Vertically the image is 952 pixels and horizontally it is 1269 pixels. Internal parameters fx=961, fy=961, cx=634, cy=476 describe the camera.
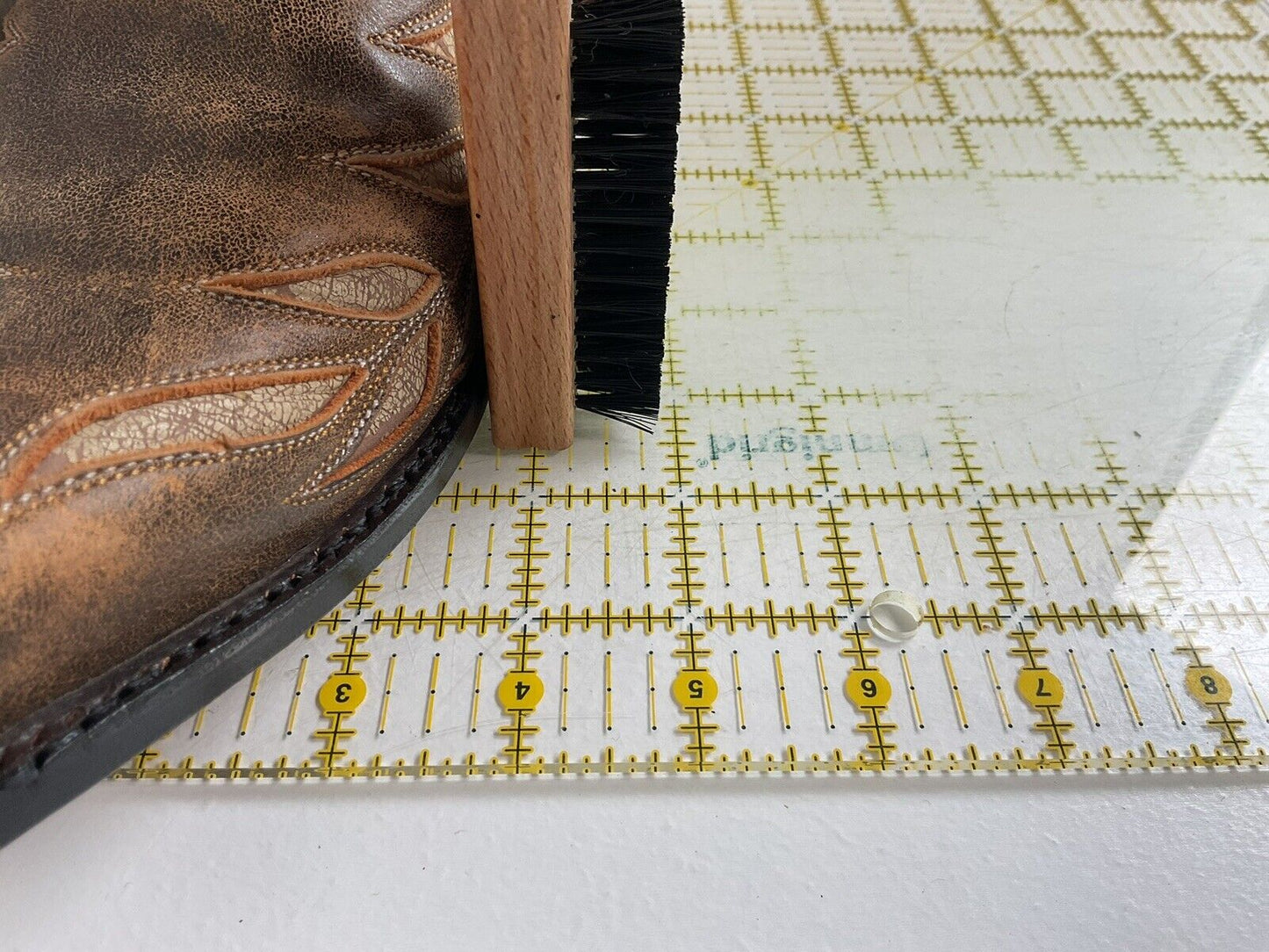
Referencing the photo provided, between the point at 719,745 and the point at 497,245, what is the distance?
0.41 m

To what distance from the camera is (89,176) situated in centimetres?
68

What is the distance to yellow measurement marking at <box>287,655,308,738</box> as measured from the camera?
72cm

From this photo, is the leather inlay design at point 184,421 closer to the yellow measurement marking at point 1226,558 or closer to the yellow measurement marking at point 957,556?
the yellow measurement marking at point 957,556

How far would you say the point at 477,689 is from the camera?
2.43 feet

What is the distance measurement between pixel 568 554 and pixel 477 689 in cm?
14

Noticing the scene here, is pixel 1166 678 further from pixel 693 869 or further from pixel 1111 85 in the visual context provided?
pixel 1111 85

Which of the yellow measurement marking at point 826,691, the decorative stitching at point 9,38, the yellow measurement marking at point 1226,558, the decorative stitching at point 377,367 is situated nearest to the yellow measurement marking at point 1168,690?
the yellow measurement marking at point 1226,558

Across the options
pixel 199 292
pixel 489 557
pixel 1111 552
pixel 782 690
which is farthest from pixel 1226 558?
pixel 199 292

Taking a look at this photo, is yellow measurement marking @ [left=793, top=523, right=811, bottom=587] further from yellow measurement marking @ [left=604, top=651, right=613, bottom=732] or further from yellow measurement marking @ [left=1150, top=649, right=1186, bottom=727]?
yellow measurement marking @ [left=1150, top=649, right=1186, bottom=727]

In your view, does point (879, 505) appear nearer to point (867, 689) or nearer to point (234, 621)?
point (867, 689)

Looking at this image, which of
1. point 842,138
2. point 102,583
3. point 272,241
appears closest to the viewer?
point 102,583

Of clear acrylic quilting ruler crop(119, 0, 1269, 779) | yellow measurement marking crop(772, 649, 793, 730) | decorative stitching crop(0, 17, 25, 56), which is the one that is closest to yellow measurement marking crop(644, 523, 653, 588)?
clear acrylic quilting ruler crop(119, 0, 1269, 779)

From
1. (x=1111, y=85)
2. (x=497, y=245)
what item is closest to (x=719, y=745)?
(x=497, y=245)

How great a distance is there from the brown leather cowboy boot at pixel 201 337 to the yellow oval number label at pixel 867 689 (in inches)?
14.8
